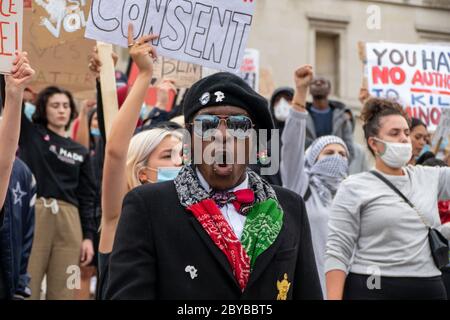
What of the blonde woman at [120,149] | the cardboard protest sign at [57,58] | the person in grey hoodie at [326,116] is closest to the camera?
the blonde woman at [120,149]

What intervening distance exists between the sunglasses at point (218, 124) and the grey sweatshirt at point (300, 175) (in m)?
2.61

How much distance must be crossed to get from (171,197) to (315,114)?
679 cm

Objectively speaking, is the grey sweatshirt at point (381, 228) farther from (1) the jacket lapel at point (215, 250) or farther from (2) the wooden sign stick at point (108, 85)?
(1) the jacket lapel at point (215, 250)

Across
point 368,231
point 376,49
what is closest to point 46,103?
point 376,49

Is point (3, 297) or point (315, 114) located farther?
point (315, 114)

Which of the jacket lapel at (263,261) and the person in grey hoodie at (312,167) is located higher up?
the person in grey hoodie at (312,167)

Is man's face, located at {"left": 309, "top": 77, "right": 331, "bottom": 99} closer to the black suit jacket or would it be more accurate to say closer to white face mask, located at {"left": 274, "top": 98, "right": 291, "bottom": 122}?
white face mask, located at {"left": 274, "top": 98, "right": 291, "bottom": 122}

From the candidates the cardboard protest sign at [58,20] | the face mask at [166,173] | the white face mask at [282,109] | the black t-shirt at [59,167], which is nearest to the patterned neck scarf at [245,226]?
the face mask at [166,173]

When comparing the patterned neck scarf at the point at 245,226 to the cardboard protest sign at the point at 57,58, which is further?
the cardboard protest sign at the point at 57,58

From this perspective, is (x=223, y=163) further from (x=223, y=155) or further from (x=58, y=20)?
(x=58, y=20)

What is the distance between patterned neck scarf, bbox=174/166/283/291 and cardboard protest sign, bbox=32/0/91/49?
2.82 metres

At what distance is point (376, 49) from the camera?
8633mm

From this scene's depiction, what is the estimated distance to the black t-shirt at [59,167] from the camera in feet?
26.2
